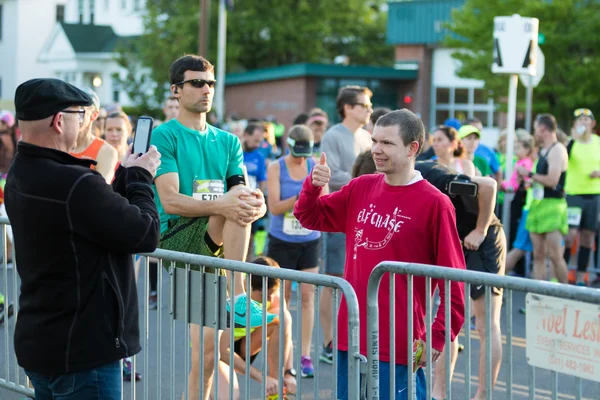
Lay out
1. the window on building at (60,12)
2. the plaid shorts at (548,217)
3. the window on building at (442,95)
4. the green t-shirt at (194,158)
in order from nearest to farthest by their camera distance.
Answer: the green t-shirt at (194,158), the plaid shorts at (548,217), the window on building at (442,95), the window on building at (60,12)

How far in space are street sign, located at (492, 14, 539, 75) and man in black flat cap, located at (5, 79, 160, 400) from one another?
340 inches

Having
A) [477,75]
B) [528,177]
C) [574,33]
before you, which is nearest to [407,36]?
[477,75]

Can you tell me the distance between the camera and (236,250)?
17.2 ft

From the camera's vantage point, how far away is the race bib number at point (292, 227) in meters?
8.01

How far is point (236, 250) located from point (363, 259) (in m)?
1.03

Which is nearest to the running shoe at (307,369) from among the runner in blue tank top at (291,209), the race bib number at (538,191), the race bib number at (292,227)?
the runner in blue tank top at (291,209)

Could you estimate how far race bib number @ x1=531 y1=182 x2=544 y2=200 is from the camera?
11.0 metres

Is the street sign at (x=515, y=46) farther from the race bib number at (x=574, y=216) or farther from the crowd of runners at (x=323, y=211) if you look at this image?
the crowd of runners at (x=323, y=211)

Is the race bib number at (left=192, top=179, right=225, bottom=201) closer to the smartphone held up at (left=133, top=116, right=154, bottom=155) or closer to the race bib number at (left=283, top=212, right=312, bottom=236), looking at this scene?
the smartphone held up at (left=133, top=116, right=154, bottom=155)

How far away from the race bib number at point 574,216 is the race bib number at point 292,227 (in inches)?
193

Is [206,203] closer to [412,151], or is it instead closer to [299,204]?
[299,204]

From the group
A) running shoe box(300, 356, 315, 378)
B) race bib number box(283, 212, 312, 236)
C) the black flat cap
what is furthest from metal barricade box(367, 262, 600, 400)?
race bib number box(283, 212, 312, 236)

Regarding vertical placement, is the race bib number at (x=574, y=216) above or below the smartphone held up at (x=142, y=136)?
below

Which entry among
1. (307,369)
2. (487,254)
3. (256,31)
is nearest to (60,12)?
(256,31)
